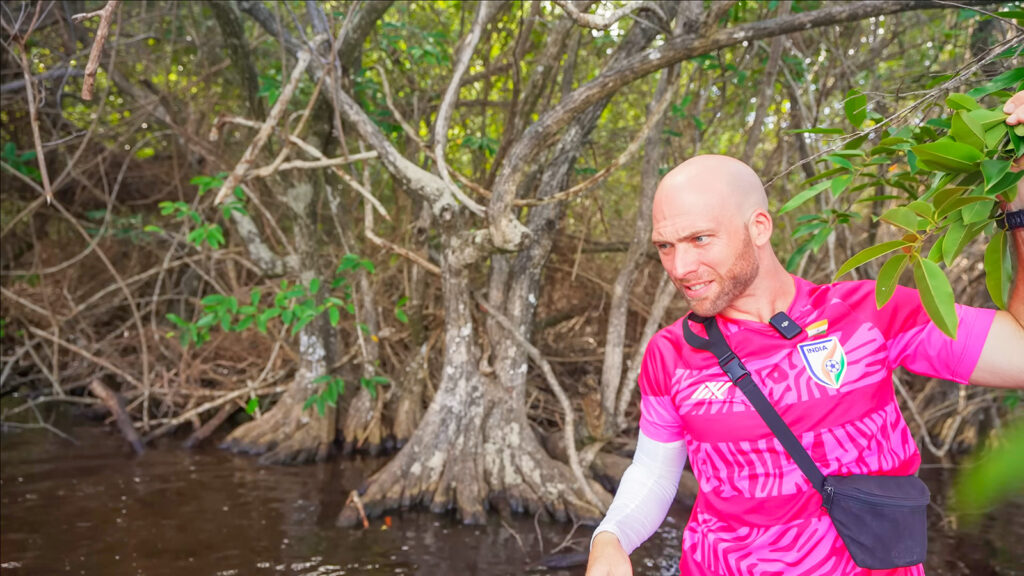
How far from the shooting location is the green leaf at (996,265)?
1.43 metres

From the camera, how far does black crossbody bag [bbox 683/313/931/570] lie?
1.54m

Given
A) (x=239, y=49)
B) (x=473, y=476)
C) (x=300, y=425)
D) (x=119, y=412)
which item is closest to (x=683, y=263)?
(x=473, y=476)

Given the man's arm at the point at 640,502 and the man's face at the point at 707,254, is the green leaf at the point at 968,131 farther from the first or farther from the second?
the man's arm at the point at 640,502

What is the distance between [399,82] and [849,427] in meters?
6.70

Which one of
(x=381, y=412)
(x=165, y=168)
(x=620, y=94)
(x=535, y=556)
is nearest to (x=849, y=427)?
(x=535, y=556)

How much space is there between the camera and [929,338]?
163 centimetres

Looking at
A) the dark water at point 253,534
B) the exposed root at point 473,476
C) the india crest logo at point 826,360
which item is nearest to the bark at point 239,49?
the exposed root at point 473,476

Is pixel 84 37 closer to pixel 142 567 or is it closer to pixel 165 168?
pixel 165 168

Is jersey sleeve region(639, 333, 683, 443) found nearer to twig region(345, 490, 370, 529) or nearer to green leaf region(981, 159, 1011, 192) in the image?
green leaf region(981, 159, 1011, 192)

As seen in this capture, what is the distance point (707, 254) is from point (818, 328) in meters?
0.30

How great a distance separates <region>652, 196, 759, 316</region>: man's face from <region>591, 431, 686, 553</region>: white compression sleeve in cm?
39

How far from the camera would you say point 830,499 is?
157 cm

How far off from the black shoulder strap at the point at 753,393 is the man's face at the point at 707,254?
6 cm

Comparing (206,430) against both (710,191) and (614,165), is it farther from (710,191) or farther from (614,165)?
(710,191)
